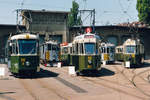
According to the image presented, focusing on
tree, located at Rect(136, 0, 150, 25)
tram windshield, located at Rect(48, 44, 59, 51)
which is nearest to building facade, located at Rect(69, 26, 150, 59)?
tree, located at Rect(136, 0, 150, 25)

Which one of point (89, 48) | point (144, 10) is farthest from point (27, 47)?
point (144, 10)

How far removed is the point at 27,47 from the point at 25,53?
16.4 inches

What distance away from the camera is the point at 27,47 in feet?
58.8

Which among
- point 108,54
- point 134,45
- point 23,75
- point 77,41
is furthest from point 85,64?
point 108,54

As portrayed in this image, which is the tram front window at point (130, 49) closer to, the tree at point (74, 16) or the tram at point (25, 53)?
the tram at point (25, 53)

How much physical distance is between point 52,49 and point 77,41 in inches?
450

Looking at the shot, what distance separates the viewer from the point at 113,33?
52.2m

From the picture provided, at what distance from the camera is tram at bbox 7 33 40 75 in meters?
17.7

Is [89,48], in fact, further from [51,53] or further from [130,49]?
[51,53]

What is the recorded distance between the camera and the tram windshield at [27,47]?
17.8 m

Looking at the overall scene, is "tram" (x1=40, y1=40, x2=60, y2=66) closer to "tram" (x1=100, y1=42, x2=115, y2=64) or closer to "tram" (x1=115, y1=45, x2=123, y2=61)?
"tram" (x1=100, y1=42, x2=115, y2=64)

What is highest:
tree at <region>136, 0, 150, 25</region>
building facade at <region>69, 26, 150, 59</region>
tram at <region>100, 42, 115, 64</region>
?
tree at <region>136, 0, 150, 25</region>

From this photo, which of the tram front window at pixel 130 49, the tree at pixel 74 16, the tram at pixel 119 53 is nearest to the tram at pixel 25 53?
the tram front window at pixel 130 49

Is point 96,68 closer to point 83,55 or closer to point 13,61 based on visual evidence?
point 83,55
